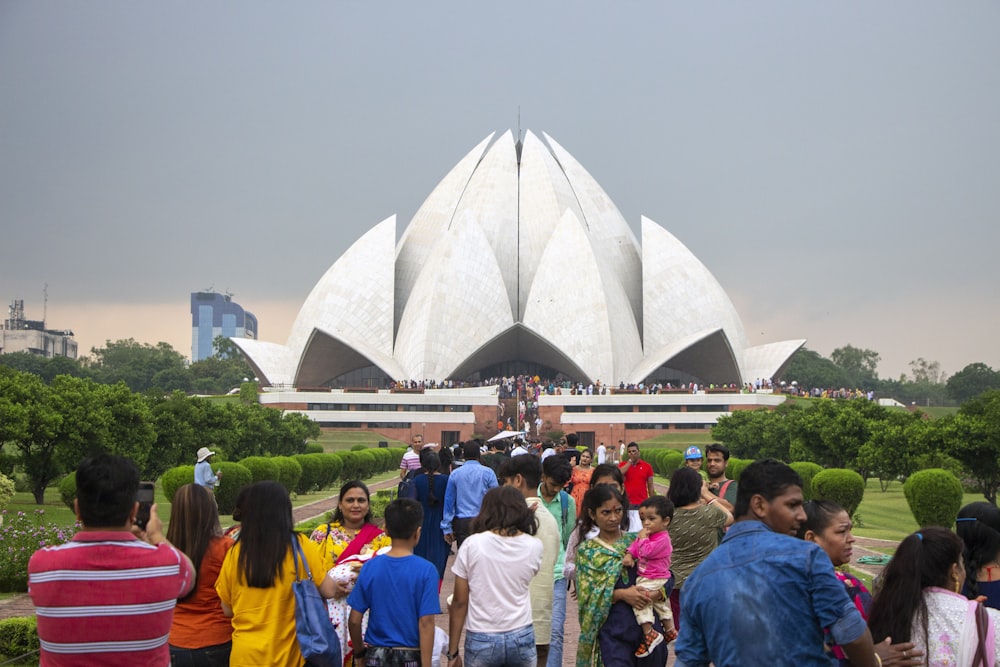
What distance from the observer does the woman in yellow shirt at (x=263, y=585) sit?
3.11m

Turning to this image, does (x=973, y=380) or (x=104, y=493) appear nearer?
(x=104, y=493)

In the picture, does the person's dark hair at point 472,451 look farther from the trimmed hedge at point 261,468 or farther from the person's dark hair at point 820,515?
the trimmed hedge at point 261,468

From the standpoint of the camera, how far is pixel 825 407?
1938cm

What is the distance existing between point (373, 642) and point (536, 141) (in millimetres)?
45800

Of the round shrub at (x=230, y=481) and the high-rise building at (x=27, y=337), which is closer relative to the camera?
the round shrub at (x=230, y=481)

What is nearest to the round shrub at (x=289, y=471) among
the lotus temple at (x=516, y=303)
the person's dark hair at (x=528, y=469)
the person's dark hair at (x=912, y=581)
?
the person's dark hair at (x=528, y=469)

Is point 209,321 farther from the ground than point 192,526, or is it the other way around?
point 209,321

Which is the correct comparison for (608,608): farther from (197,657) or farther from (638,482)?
(638,482)

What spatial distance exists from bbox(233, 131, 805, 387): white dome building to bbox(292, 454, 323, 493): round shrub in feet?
75.0

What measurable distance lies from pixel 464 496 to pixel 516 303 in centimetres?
4021

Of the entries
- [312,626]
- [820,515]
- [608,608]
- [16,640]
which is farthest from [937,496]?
[312,626]

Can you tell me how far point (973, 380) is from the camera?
56.6 metres

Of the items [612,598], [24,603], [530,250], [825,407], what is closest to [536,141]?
Result: [530,250]

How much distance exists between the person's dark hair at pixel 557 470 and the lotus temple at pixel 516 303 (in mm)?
30727
